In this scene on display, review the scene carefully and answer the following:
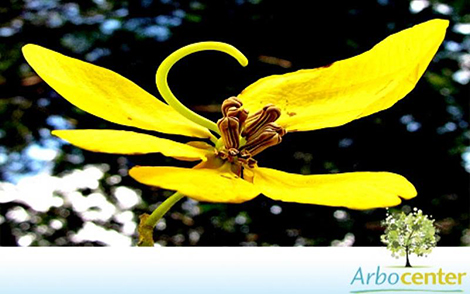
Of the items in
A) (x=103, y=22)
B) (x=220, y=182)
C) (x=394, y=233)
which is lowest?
(x=220, y=182)

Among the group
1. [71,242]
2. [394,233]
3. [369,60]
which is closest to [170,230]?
[71,242]

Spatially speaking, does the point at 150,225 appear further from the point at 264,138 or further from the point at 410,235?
the point at 410,235

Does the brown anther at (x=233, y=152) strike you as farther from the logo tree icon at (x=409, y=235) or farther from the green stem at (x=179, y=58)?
the logo tree icon at (x=409, y=235)

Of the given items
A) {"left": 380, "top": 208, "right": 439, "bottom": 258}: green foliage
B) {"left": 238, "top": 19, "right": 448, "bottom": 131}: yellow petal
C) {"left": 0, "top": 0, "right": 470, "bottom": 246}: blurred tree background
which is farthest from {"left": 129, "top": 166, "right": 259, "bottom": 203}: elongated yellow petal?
{"left": 0, "top": 0, "right": 470, "bottom": 246}: blurred tree background

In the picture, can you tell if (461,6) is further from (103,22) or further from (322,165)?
(103,22)

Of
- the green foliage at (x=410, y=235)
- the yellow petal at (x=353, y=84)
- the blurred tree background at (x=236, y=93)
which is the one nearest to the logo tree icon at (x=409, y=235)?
the green foliage at (x=410, y=235)

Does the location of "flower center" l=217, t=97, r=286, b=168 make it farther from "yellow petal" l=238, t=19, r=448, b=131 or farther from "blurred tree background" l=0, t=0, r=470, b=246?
"blurred tree background" l=0, t=0, r=470, b=246
